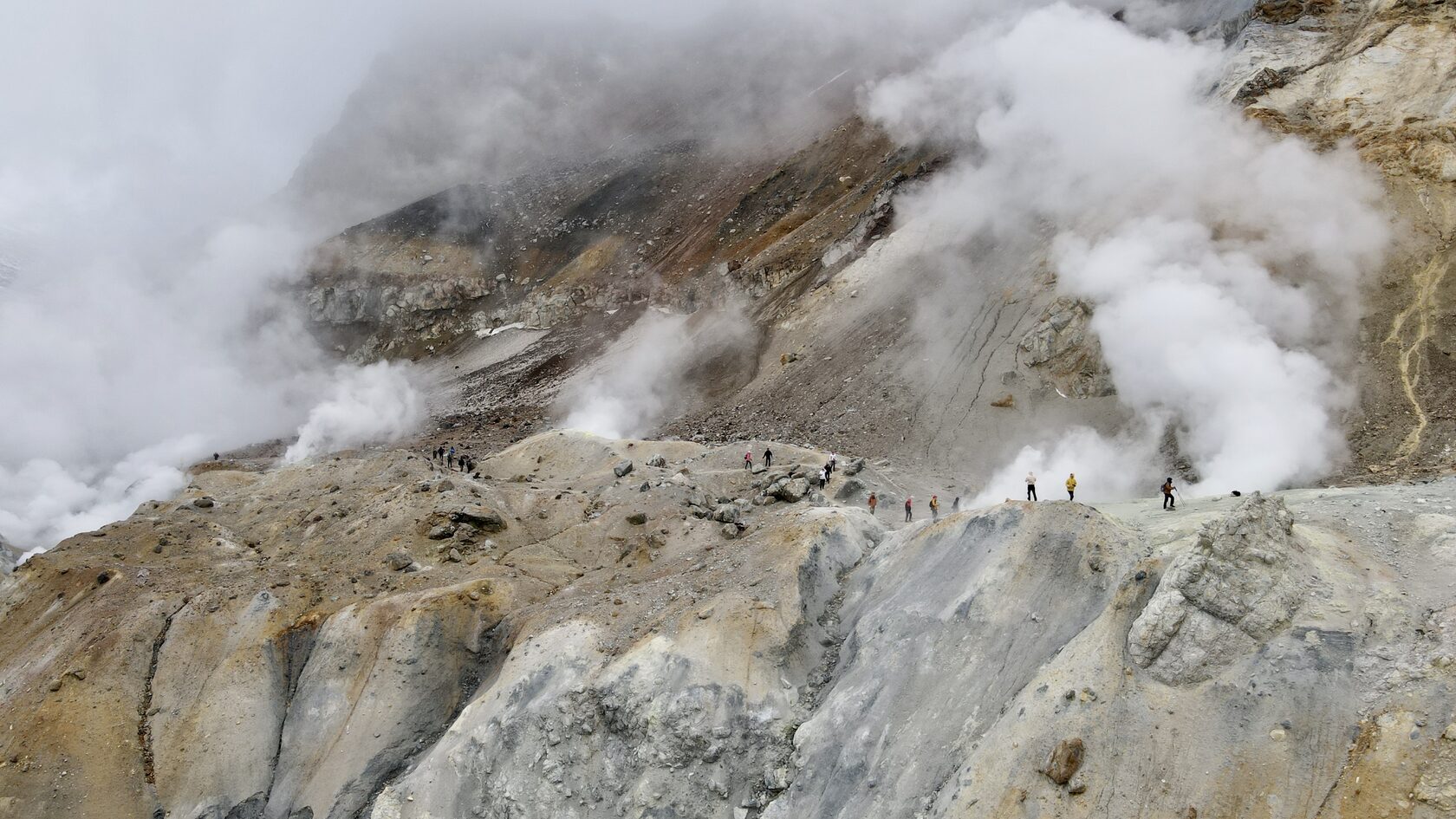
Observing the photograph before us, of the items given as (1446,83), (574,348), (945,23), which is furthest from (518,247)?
(1446,83)

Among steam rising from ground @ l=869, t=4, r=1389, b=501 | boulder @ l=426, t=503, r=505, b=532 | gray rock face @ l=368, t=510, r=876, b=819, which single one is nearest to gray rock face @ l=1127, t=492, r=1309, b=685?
gray rock face @ l=368, t=510, r=876, b=819

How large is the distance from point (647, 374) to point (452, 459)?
45.5 feet

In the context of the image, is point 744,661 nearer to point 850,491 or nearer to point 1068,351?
point 850,491

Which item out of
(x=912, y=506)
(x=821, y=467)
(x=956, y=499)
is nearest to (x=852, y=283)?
(x=821, y=467)

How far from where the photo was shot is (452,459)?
3919cm

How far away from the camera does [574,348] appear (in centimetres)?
5681

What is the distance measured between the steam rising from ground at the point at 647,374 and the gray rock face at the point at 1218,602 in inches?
1247

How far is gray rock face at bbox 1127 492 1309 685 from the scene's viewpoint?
12.3 metres

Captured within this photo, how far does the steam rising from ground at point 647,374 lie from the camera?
45.0 metres

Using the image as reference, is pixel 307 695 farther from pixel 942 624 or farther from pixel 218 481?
pixel 218 481

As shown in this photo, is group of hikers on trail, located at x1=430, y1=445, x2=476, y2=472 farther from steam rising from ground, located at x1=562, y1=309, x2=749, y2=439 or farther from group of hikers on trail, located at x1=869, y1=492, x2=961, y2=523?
group of hikers on trail, located at x1=869, y1=492, x2=961, y2=523

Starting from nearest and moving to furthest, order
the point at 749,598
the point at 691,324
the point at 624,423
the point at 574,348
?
the point at 749,598, the point at 624,423, the point at 691,324, the point at 574,348

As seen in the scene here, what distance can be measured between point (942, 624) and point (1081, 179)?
30.2m

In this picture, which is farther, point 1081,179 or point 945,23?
point 945,23
